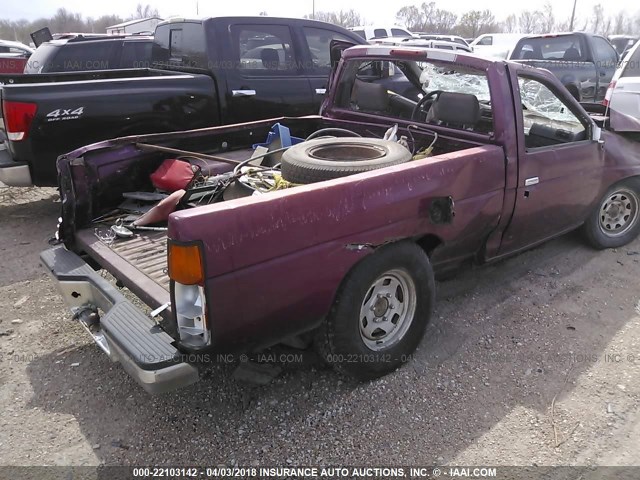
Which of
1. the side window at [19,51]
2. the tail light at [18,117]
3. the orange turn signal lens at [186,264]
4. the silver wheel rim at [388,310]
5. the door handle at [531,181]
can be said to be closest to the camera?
the orange turn signal lens at [186,264]

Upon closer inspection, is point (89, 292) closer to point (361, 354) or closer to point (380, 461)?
point (361, 354)

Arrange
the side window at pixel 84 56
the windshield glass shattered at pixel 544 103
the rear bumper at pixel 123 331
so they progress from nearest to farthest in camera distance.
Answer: the rear bumper at pixel 123 331 < the windshield glass shattered at pixel 544 103 < the side window at pixel 84 56

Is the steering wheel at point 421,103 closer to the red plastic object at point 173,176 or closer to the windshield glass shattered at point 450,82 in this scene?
the windshield glass shattered at point 450,82

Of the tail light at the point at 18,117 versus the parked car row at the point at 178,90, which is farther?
the parked car row at the point at 178,90

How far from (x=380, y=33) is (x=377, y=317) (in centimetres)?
1790

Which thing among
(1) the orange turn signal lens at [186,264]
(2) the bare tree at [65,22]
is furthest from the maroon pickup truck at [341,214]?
(2) the bare tree at [65,22]

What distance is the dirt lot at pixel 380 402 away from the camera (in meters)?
2.58

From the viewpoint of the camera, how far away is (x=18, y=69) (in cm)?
1195

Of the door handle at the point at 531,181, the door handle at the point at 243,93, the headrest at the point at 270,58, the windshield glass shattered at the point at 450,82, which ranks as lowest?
the door handle at the point at 531,181

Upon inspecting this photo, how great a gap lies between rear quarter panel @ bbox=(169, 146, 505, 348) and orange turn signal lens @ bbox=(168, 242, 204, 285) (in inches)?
1.4

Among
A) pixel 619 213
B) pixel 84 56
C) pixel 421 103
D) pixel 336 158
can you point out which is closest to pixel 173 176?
pixel 336 158

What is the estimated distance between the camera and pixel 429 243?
126 inches

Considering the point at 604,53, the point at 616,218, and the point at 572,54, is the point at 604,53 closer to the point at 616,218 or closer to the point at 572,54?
the point at 572,54

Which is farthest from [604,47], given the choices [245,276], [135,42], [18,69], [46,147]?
[18,69]
